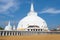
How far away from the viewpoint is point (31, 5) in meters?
116

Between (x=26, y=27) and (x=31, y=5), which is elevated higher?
(x=31, y=5)

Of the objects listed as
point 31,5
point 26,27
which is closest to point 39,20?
point 26,27

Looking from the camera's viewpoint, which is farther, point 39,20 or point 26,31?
point 39,20

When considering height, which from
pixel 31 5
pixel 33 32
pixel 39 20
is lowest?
pixel 33 32

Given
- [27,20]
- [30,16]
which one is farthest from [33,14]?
[27,20]

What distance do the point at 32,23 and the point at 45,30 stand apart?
9842mm

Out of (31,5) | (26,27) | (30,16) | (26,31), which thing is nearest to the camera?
(26,31)

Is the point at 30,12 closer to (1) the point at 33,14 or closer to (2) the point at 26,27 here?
(1) the point at 33,14

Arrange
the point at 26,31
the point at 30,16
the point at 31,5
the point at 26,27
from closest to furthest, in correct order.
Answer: the point at 26,31 < the point at 26,27 < the point at 30,16 < the point at 31,5

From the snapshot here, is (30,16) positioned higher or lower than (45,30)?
higher

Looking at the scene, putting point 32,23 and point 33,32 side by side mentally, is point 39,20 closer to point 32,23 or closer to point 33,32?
point 32,23

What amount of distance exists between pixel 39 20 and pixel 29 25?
7.85 meters

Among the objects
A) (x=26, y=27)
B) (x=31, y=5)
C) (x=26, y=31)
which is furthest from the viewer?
(x=31, y=5)

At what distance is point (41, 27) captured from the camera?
10150 cm
